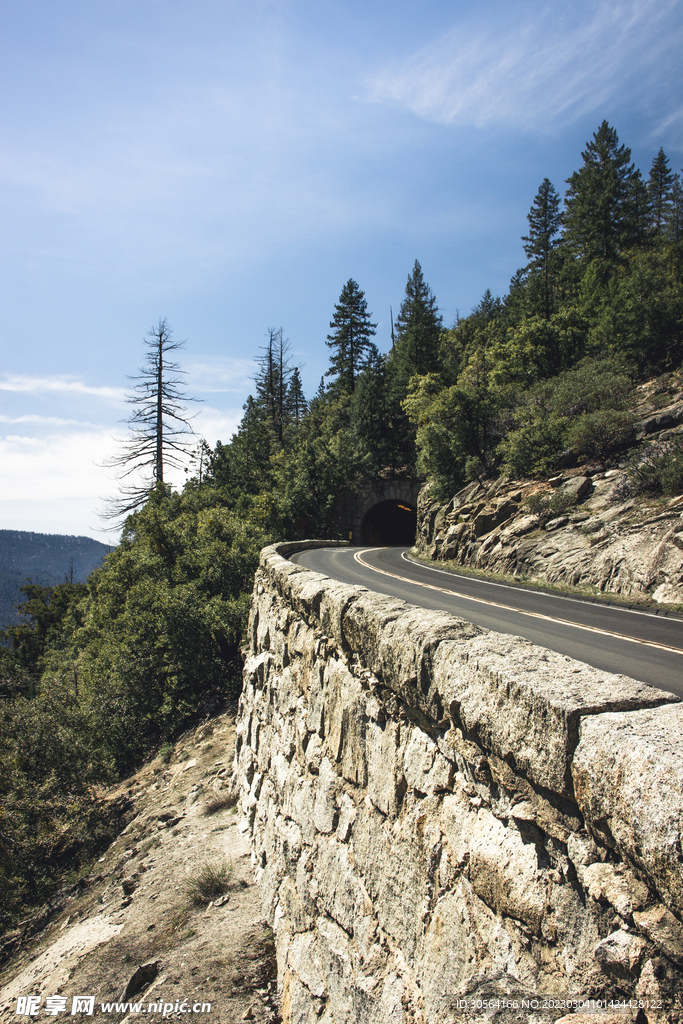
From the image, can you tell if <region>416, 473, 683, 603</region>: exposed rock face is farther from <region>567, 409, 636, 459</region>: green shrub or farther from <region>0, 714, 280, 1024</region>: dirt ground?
<region>0, 714, 280, 1024</region>: dirt ground

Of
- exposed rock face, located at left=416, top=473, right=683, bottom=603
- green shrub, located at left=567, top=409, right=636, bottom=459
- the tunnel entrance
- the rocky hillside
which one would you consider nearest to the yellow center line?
the rocky hillside

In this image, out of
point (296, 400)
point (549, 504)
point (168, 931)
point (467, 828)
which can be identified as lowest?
point (168, 931)

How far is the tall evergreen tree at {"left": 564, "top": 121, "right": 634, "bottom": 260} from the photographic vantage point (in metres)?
43.6

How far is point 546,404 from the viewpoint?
899 inches

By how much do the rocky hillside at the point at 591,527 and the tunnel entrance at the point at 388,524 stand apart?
21.0 metres

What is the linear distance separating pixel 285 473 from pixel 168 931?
98.0 feet

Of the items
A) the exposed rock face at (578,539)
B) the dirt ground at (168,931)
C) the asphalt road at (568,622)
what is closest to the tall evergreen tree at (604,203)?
the exposed rock face at (578,539)

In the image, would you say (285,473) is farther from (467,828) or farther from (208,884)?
(467,828)

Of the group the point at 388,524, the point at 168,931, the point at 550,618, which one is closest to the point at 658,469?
the point at 550,618

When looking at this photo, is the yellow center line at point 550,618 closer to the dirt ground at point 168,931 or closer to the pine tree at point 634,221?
the dirt ground at point 168,931

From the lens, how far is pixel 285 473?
116 feet

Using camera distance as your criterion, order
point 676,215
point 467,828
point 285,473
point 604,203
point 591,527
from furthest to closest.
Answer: point 676,215, point 604,203, point 285,473, point 591,527, point 467,828

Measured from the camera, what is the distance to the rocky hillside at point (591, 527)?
11992mm

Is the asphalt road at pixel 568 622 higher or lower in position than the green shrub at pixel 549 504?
lower
